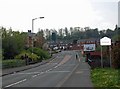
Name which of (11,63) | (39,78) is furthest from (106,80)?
(11,63)

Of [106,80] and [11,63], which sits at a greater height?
[106,80]

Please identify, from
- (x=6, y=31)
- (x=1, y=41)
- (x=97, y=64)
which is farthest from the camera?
(x=6, y=31)

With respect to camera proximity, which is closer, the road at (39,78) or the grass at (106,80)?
the grass at (106,80)

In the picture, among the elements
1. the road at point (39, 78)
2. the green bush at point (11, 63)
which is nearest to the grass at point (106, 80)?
the road at point (39, 78)

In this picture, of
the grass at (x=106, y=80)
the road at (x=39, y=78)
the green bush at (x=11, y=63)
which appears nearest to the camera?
the grass at (x=106, y=80)

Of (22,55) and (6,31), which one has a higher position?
(6,31)

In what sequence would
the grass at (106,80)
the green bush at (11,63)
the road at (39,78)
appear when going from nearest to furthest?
1. the grass at (106,80)
2. the road at (39,78)
3. the green bush at (11,63)

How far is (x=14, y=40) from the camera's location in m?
69.8

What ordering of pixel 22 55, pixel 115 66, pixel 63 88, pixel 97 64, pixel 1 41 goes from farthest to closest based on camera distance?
pixel 22 55, pixel 1 41, pixel 97 64, pixel 115 66, pixel 63 88

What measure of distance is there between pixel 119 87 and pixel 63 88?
3.17 metres

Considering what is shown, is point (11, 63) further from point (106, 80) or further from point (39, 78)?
point (106, 80)

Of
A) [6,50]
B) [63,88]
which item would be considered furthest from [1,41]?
[63,88]

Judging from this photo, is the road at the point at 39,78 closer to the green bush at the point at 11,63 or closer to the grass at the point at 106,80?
the grass at the point at 106,80

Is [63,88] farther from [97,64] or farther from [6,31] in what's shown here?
[6,31]
